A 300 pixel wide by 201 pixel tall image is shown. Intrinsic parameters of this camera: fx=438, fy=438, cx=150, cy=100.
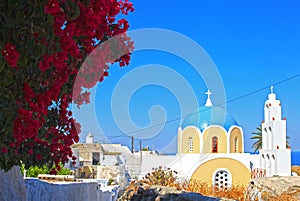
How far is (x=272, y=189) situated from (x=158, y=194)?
7.32ft

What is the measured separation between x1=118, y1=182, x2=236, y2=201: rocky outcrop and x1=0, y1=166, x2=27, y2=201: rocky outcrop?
2.08m

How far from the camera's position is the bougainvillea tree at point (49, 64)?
2330 mm

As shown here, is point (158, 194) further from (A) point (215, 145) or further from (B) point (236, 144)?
(B) point (236, 144)

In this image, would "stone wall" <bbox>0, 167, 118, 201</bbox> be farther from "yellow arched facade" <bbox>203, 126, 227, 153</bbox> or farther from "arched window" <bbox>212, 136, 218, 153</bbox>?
"arched window" <bbox>212, 136, 218, 153</bbox>

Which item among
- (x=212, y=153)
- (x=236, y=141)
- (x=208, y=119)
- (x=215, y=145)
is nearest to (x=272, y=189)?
(x=212, y=153)

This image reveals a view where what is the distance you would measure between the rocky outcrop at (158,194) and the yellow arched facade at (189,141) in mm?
15408

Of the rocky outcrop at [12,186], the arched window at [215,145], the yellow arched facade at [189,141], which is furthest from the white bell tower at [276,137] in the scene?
the rocky outcrop at [12,186]

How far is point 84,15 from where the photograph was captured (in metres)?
2.78

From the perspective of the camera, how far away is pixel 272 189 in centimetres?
777

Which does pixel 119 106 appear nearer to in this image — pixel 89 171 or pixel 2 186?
pixel 2 186

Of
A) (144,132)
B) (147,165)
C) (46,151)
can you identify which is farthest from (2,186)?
(147,165)

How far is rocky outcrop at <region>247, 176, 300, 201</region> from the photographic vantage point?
756 centimetres

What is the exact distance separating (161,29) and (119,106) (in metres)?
1.39

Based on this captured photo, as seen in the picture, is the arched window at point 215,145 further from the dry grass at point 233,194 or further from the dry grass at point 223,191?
the dry grass at point 233,194
